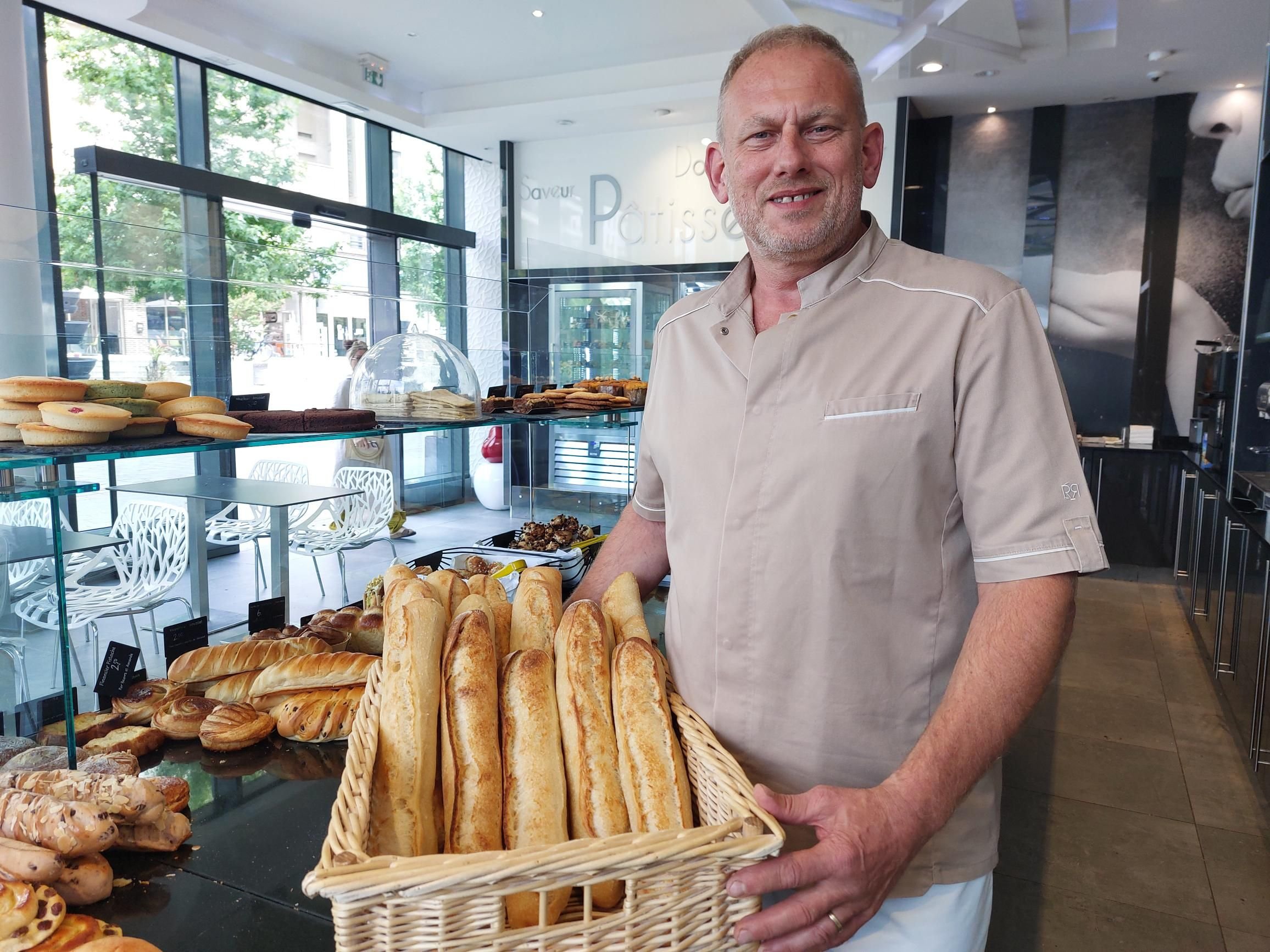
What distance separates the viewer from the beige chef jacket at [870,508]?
1025mm

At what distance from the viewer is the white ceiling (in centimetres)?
509

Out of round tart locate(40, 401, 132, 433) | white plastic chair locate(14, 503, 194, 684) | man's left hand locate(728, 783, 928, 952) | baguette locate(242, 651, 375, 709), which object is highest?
round tart locate(40, 401, 132, 433)

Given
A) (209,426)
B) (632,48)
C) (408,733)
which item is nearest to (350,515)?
(209,426)

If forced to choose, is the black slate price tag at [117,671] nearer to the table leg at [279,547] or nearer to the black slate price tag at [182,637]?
the black slate price tag at [182,637]

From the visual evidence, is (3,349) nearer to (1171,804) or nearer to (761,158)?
(761,158)

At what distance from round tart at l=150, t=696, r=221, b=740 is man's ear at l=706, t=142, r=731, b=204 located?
123 cm

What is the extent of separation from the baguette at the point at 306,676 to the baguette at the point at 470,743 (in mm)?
611

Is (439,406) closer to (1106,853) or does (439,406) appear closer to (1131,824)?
(1106,853)

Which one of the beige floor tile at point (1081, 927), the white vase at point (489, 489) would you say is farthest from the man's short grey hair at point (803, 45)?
the beige floor tile at point (1081, 927)

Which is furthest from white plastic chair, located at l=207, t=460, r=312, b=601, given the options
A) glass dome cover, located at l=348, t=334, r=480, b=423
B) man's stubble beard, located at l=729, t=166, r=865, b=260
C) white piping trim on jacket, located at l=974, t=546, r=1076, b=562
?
white piping trim on jacket, located at l=974, t=546, r=1076, b=562

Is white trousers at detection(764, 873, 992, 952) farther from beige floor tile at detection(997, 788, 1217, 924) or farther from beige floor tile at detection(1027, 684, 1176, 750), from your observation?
beige floor tile at detection(1027, 684, 1176, 750)

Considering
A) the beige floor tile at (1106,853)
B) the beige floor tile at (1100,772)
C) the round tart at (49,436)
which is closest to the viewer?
the round tart at (49,436)

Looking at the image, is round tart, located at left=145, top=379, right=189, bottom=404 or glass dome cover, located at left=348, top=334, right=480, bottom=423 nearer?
round tart, located at left=145, top=379, right=189, bottom=404

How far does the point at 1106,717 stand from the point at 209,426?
415cm
